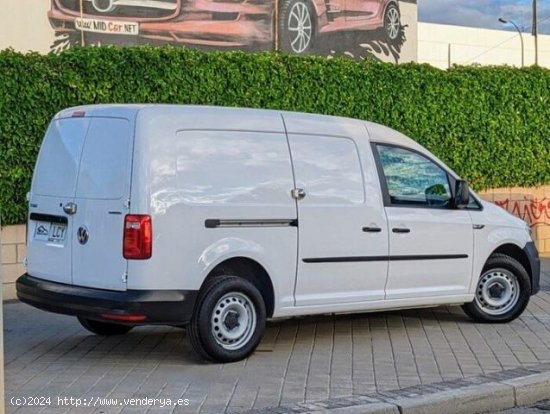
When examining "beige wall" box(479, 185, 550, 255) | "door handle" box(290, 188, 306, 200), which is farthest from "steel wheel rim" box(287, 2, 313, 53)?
"door handle" box(290, 188, 306, 200)

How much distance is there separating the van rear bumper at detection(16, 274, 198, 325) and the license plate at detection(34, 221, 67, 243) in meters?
0.43

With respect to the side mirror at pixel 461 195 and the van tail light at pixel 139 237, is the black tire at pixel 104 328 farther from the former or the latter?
the side mirror at pixel 461 195

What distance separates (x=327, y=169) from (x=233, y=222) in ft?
3.92

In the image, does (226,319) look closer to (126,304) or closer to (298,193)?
(126,304)

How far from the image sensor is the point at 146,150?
7.29 meters

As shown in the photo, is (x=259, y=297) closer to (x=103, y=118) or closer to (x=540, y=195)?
(x=103, y=118)

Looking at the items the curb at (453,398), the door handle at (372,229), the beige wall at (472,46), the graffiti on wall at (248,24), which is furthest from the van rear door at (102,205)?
the beige wall at (472,46)

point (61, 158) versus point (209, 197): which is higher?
point (61, 158)

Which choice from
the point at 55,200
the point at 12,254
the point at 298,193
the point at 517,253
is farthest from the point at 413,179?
the point at 12,254

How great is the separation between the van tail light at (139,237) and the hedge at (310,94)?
175 inches

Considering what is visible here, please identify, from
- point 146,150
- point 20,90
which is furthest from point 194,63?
point 146,150

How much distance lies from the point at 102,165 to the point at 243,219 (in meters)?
1.24

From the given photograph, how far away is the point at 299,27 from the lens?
742 inches

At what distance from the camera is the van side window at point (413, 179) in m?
8.89
